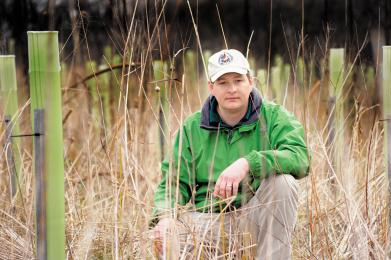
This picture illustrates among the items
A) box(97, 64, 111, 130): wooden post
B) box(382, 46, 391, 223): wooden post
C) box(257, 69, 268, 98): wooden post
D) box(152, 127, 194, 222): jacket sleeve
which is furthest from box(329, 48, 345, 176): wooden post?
box(97, 64, 111, 130): wooden post

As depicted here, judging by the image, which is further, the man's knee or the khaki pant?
the man's knee

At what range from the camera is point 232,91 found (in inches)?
112

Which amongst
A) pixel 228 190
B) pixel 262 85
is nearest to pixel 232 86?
pixel 228 190

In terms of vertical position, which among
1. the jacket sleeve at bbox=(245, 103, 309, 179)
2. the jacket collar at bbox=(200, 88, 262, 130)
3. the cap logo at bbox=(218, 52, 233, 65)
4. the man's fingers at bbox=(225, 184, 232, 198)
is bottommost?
the man's fingers at bbox=(225, 184, 232, 198)

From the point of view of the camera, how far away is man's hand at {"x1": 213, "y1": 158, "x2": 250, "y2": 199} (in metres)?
2.58

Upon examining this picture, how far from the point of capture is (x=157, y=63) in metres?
4.16

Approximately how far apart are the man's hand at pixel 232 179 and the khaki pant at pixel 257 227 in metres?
0.07

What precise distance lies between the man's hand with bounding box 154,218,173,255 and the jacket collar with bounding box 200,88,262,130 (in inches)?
18.0

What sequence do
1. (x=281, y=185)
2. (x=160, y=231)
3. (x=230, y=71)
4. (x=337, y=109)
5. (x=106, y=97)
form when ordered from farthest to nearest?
(x=106, y=97)
(x=337, y=109)
(x=230, y=71)
(x=281, y=185)
(x=160, y=231)

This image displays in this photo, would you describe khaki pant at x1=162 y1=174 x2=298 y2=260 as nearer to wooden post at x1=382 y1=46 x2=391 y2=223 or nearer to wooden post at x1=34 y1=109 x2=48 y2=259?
wooden post at x1=382 y1=46 x2=391 y2=223

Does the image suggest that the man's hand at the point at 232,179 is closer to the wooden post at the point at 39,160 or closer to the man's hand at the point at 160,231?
the man's hand at the point at 160,231

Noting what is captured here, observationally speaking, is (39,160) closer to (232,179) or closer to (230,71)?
(232,179)

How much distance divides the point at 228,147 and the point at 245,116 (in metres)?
0.12

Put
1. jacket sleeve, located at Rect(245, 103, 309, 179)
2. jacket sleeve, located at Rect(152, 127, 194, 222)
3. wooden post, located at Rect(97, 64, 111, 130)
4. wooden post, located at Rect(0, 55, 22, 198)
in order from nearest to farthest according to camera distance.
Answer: jacket sleeve, located at Rect(245, 103, 309, 179) < jacket sleeve, located at Rect(152, 127, 194, 222) < wooden post, located at Rect(0, 55, 22, 198) < wooden post, located at Rect(97, 64, 111, 130)
